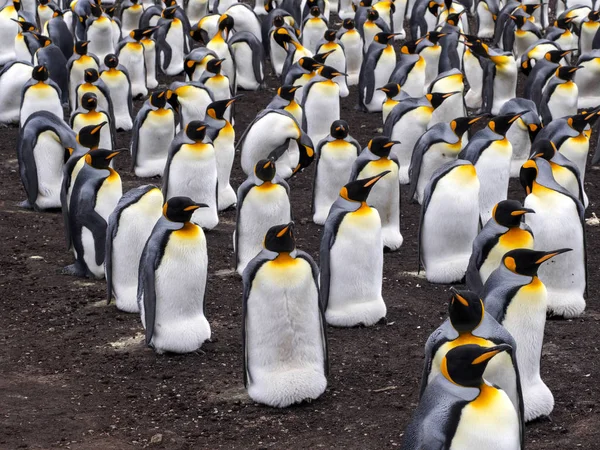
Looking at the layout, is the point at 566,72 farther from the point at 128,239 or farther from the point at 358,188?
the point at 128,239

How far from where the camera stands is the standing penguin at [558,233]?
664 centimetres

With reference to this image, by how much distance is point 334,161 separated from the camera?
8414 mm

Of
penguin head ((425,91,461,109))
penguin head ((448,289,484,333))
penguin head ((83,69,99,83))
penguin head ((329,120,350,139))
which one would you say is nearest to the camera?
penguin head ((448,289,484,333))

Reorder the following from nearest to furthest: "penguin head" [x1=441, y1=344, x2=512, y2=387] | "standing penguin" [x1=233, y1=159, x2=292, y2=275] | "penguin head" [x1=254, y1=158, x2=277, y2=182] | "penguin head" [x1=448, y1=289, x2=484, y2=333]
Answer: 1. "penguin head" [x1=441, y1=344, x2=512, y2=387]
2. "penguin head" [x1=448, y1=289, x2=484, y2=333]
3. "penguin head" [x1=254, y1=158, x2=277, y2=182]
4. "standing penguin" [x1=233, y1=159, x2=292, y2=275]

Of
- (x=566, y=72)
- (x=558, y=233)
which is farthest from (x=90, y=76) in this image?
(x=558, y=233)

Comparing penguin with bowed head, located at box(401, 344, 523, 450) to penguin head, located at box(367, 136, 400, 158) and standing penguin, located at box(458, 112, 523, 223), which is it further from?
standing penguin, located at box(458, 112, 523, 223)

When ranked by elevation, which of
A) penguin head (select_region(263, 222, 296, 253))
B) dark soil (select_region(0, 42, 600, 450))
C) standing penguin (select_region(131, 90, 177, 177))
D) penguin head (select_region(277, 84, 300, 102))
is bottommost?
dark soil (select_region(0, 42, 600, 450))

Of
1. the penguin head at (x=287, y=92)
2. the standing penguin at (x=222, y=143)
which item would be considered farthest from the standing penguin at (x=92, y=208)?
the penguin head at (x=287, y=92)

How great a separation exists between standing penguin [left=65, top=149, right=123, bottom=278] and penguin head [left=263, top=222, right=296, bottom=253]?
89.4 inches

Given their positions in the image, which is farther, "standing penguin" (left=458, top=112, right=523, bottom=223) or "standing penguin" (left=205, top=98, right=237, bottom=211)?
"standing penguin" (left=205, top=98, right=237, bottom=211)

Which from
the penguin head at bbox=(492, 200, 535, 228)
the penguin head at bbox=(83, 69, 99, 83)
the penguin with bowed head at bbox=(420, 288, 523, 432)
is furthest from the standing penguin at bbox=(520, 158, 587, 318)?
the penguin head at bbox=(83, 69, 99, 83)

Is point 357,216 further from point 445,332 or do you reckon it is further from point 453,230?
point 445,332

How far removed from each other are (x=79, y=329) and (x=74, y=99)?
5.65 meters

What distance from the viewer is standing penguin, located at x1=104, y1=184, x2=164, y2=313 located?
6719 mm
